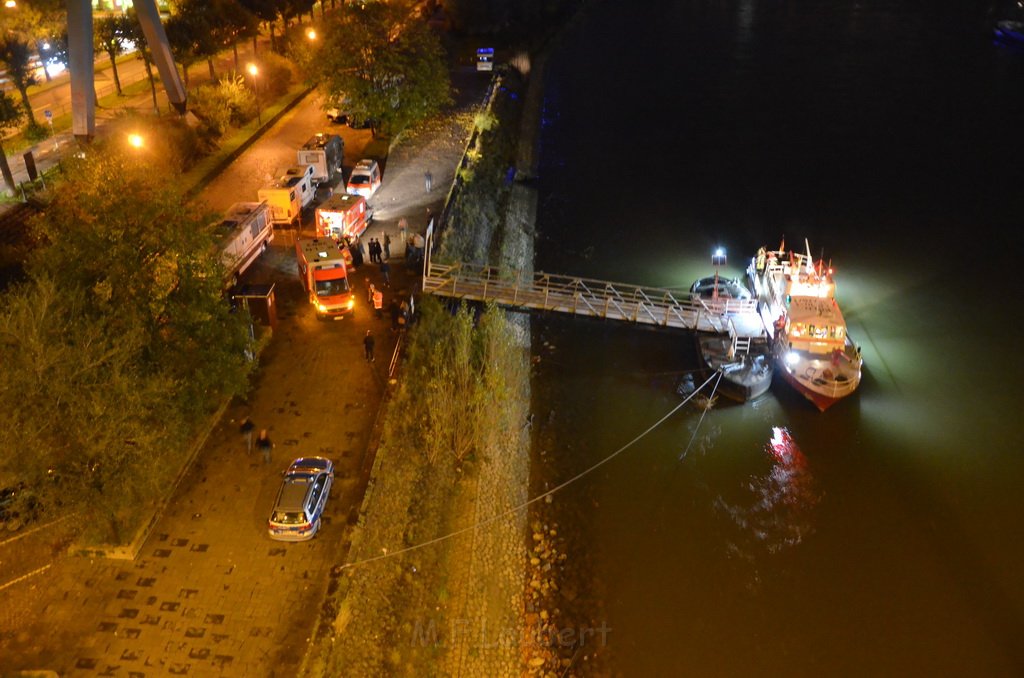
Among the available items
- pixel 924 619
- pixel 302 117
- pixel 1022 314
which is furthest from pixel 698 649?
pixel 302 117

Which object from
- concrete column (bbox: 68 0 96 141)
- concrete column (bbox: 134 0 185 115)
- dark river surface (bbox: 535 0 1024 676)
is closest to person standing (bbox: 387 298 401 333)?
dark river surface (bbox: 535 0 1024 676)

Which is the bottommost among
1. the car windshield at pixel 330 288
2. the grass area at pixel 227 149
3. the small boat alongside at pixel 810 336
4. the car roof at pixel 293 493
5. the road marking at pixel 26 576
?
the small boat alongside at pixel 810 336

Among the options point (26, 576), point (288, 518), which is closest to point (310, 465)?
point (288, 518)

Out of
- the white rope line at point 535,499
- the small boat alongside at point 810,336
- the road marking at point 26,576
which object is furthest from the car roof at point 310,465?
the small boat alongside at point 810,336

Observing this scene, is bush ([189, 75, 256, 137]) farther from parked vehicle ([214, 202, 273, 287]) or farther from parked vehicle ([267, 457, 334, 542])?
parked vehicle ([267, 457, 334, 542])

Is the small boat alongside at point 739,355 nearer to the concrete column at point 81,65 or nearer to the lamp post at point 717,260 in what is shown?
the lamp post at point 717,260

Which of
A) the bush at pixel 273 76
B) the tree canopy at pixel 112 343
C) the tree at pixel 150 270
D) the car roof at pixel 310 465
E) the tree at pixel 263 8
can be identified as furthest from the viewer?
the tree at pixel 263 8
